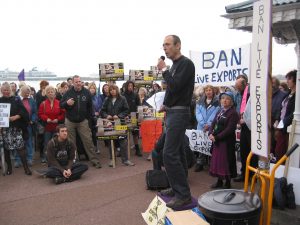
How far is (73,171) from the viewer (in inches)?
259

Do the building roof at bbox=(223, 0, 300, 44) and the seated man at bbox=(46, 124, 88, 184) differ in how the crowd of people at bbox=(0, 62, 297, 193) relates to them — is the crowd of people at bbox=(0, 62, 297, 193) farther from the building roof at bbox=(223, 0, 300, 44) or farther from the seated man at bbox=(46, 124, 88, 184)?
the building roof at bbox=(223, 0, 300, 44)

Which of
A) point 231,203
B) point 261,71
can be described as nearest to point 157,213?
point 231,203

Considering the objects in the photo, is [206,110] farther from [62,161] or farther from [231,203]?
[231,203]

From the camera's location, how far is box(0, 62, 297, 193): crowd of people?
565 cm

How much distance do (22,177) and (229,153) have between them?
13.7 feet

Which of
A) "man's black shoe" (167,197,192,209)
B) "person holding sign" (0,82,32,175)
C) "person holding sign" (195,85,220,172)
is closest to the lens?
"man's black shoe" (167,197,192,209)

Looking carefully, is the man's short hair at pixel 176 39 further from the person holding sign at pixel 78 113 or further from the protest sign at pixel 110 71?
the protest sign at pixel 110 71

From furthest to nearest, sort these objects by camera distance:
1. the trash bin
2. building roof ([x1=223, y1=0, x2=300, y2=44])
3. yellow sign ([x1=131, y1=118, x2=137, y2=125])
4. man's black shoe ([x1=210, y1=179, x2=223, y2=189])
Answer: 1. yellow sign ([x1=131, y1=118, x2=137, y2=125])
2. man's black shoe ([x1=210, y1=179, x2=223, y2=189])
3. building roof ([x1=223, y1=0, x2=300, y2=44])
4. the trash bin

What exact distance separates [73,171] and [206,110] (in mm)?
2856

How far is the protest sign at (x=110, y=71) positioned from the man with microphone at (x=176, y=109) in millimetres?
5971

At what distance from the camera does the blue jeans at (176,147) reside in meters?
4.13

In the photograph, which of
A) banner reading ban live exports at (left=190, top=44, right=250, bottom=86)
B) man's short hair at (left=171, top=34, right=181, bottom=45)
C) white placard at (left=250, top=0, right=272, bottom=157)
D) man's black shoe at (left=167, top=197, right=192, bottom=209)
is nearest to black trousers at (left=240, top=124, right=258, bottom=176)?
banner reading ban live exports at (left=190, top=44, right=250, bottom=86)

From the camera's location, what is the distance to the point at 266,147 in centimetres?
309

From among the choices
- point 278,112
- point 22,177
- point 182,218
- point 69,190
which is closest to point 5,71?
point 22,177
